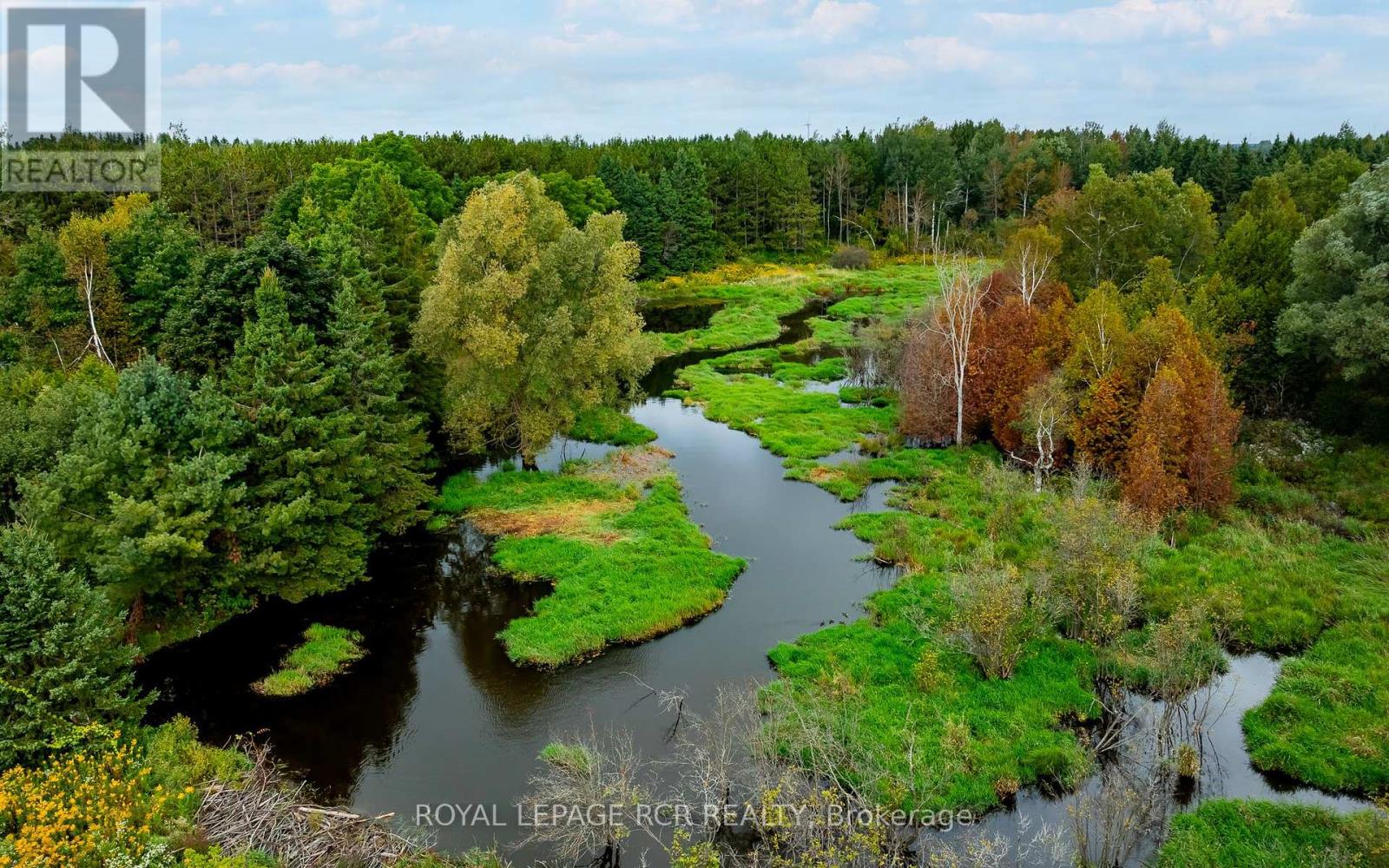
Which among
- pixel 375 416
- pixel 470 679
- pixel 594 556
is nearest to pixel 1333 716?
pixel 594 556

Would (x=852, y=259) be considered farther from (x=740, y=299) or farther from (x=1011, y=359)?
(x=1011, y=359)

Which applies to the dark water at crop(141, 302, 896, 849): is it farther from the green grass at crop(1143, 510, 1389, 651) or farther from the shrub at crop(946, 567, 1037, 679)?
the green grass at crop(1143, 510, 1389, 651)

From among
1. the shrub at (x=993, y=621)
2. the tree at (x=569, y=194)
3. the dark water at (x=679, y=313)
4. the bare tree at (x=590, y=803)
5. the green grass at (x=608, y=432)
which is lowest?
the bare tree at (x=590, y=803)

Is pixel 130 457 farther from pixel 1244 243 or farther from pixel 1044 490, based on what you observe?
pixel 1244 243

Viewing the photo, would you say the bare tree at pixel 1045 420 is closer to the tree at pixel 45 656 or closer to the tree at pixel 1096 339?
the tree at pixel 1096 339

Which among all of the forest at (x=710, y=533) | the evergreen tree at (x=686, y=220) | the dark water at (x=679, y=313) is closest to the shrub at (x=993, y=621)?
the forest at (x=710, y=533)

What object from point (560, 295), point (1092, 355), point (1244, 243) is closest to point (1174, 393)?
point (1092, 355)
